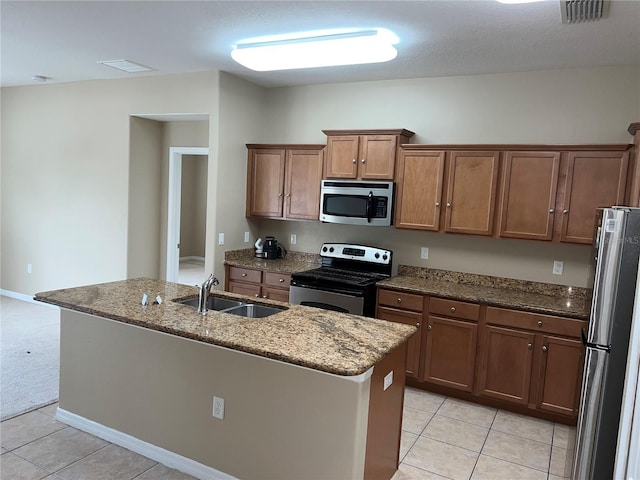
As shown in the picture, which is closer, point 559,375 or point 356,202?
point 559,375

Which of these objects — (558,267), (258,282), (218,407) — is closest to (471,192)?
(558,267)

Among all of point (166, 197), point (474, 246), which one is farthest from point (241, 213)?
point (474, 246)

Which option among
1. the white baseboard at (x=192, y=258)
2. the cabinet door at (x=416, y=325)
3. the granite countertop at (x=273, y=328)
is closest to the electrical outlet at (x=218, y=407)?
the granite countertop at (x=273, y=328)

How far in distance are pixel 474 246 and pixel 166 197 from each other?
3640 millimetres

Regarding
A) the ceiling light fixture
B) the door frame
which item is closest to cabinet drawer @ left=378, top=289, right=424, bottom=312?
the door frame

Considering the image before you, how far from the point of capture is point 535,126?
13.0ft

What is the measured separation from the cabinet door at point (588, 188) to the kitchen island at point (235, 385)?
190 centimetres

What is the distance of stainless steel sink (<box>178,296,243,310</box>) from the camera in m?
3.05

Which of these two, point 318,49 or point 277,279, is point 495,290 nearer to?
point 277,279

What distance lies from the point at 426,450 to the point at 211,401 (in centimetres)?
148

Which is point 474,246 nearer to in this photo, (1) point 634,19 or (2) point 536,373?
(2) point 536,373

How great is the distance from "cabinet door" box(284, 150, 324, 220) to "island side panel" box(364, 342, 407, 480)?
7.80 ft

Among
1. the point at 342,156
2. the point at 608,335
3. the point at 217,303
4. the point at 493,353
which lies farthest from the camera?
the point at 342,156

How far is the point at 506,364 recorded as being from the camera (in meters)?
3.61
